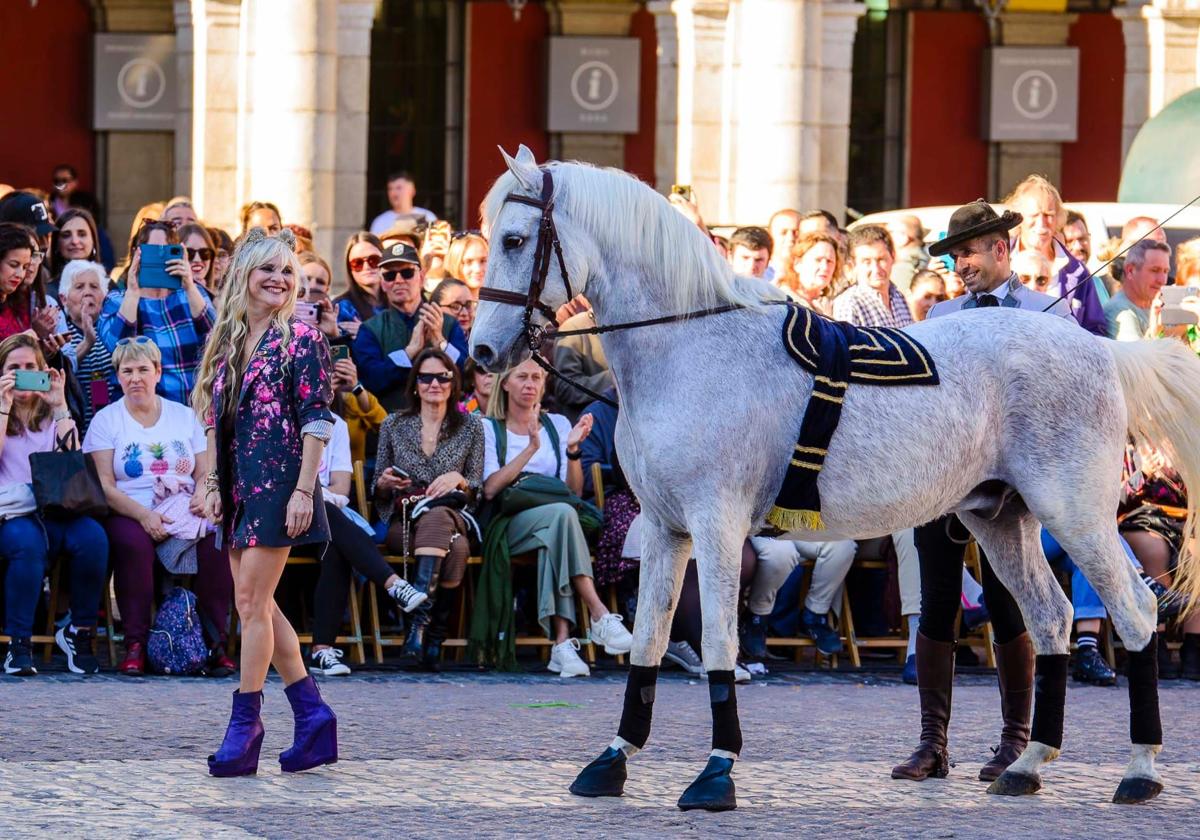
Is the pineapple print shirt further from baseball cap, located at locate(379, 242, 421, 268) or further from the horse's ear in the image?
the horse's ear

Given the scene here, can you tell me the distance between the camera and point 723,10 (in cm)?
2203

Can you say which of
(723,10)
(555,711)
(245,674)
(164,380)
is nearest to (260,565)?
(245,674)

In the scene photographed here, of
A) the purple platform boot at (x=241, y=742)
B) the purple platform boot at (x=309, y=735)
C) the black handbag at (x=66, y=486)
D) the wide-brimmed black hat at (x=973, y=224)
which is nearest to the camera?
the purple platform boot at (x=241, y=742)

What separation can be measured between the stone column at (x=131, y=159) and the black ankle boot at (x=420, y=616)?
15508mm

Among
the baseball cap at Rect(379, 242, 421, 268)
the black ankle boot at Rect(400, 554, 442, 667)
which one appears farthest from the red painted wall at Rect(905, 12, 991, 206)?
the black ankle boot at Rect(400, 554, 442, 667)

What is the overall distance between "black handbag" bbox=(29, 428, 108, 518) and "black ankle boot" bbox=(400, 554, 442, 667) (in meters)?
1.59

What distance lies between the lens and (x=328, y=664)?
38.2 ft

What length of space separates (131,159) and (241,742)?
63.1 ft

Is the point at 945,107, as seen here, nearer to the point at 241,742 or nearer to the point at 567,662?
the point at 567,662

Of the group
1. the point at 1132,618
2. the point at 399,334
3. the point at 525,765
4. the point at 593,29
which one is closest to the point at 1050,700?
the point at 1132,618

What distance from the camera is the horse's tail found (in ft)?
29.0

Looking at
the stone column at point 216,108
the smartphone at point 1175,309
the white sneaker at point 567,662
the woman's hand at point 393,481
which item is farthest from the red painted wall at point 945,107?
the white sneaker at point 567,662

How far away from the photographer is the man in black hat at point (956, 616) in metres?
8.95

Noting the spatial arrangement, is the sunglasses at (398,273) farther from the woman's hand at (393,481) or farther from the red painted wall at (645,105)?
the red painted wall at (645,105)
